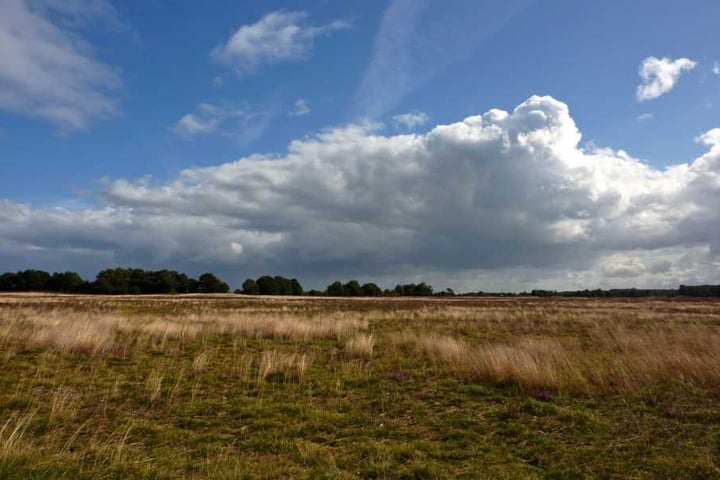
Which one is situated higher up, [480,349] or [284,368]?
[480,349]

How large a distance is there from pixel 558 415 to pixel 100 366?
11.4 m

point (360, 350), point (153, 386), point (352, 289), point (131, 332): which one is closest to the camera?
point (153, 386)

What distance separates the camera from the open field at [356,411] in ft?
19.9

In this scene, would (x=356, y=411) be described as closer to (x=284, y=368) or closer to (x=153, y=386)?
(x=284, y=368)

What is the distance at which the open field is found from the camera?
19.9 ft

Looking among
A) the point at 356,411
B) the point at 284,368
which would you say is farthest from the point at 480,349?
the point at 356,411

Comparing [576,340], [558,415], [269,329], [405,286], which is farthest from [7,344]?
[405,286]

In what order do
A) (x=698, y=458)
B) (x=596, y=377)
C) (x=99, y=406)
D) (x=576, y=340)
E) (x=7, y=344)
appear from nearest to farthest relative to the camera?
1. (x=698, y=458)
2. (x=99, y=406)
3. (x=596, y=377)
4. (x=7, y=344)
5. (x=576, y=340)

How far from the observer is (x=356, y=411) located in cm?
871

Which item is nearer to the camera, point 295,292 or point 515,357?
point 515,357

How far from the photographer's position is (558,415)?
8.26 m

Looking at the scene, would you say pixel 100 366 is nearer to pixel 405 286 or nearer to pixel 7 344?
pixel 7 344

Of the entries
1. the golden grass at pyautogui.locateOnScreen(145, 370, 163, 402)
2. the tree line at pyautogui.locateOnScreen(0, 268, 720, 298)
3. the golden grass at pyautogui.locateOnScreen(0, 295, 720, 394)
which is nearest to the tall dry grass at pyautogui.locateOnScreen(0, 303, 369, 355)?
the golden grass at pyautogui.locateOnScreen(0, 295, 720, 394)

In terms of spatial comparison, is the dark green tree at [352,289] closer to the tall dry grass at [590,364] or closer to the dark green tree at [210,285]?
the dark green tree at [210,285]
